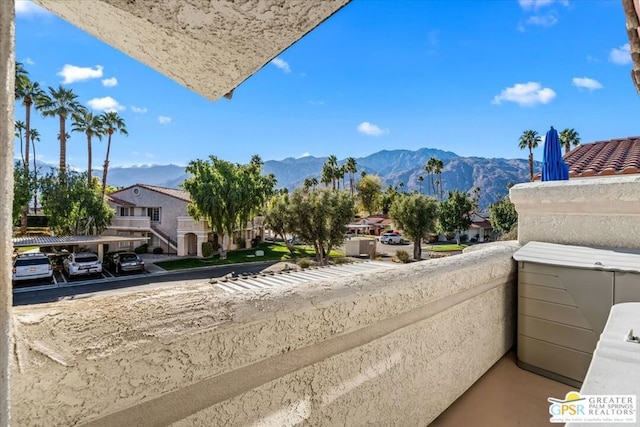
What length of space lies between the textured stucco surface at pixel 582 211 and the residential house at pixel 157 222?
28208 mm

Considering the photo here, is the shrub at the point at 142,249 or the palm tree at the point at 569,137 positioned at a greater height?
the palm tree at the point at 569,137

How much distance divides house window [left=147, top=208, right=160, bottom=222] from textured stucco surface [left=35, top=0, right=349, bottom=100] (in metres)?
32.3

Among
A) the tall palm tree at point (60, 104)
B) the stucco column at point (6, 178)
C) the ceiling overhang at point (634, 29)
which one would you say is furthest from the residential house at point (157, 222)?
the stucco column at point (6, 178)

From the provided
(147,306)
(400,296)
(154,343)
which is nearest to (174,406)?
(154,343)

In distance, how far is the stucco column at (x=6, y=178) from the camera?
2.47ft

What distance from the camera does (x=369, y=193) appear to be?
2517 inches

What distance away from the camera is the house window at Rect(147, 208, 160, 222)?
30375 mm

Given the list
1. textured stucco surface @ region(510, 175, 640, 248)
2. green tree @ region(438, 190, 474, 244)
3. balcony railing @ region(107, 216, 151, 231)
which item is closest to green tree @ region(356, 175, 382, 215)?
green tree @ region(438, 190, 474, 244)

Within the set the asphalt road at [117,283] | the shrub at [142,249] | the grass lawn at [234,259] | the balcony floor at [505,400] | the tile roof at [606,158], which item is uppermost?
the tile roof at [606,158]

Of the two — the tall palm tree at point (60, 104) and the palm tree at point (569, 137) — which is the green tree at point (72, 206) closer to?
the tall palm tree at point (60, 104)

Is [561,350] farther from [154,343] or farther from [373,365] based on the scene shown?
[154,343]

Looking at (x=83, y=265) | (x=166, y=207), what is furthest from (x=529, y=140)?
(x=83, y=265)

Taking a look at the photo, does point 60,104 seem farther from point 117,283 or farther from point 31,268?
point 117,283

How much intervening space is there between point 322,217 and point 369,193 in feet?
131
